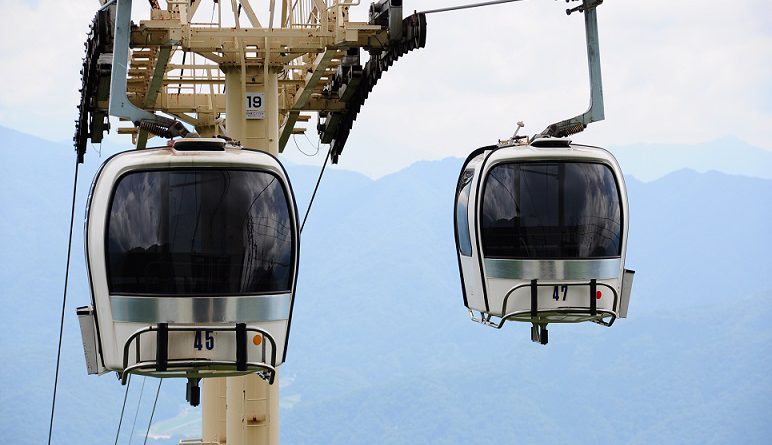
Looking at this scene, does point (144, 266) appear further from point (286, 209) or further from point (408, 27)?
point (408, 27)

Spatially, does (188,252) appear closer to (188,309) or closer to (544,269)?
(188,309)

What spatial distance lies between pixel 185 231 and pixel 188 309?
563mm

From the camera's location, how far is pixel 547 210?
14.8 m

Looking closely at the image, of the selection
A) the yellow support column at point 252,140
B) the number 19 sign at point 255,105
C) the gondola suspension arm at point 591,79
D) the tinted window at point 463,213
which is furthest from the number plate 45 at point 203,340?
the number 19 sign at point 255,105

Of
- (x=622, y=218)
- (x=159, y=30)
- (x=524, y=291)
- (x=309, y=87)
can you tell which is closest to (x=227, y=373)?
(x=524, y=291)

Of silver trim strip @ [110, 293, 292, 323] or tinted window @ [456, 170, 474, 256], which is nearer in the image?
silver trim strip @ [110, 293, 292, 323]

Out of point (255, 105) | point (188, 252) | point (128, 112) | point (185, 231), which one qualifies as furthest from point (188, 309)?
point (255, 105)

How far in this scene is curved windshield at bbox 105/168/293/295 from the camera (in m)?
11.9

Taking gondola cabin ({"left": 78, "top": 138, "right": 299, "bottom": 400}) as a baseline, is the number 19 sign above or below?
above

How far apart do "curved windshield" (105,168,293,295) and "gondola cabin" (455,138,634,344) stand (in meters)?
3.24

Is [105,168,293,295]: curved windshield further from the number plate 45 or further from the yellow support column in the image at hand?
the yellow support column

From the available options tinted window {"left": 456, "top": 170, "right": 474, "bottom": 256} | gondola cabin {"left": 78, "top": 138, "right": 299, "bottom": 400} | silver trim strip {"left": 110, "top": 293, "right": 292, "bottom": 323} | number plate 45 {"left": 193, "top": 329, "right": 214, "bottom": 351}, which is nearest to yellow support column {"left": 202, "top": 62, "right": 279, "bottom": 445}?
tinted window {"left": 456, "top": 170, "right": 474, "bottom": 256}

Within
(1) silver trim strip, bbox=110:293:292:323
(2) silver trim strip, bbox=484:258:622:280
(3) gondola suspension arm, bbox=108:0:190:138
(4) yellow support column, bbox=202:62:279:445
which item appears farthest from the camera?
(4) yellow support column, bbox=202:62:279:445

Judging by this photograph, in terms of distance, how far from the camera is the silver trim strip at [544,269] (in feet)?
47.9
